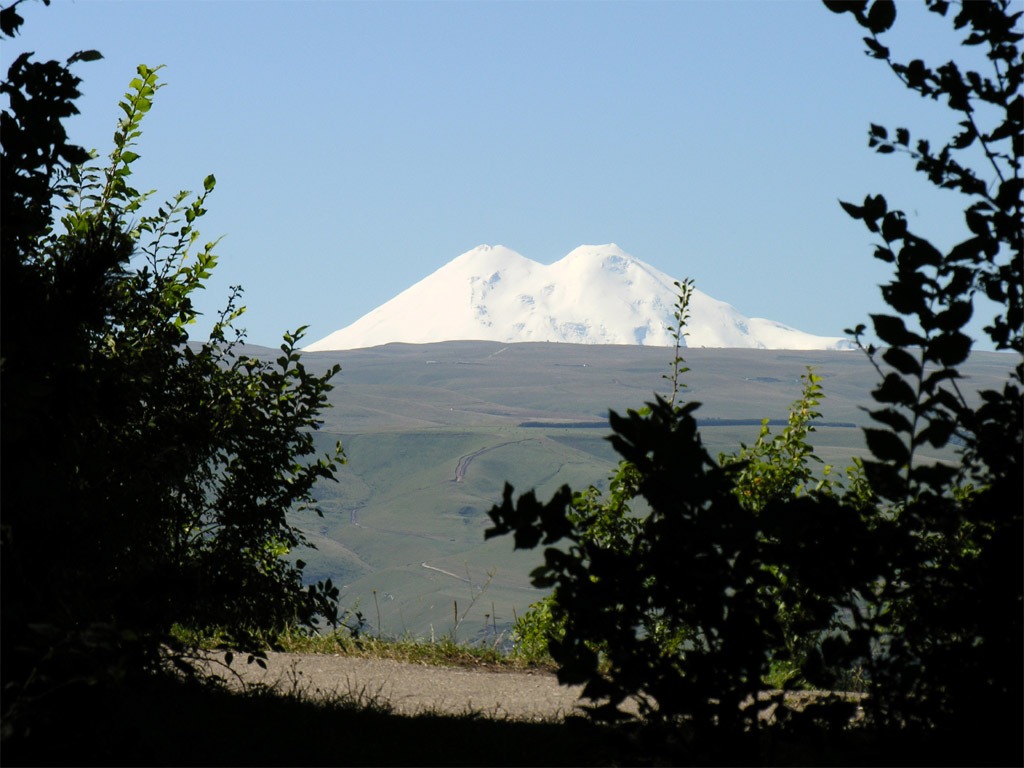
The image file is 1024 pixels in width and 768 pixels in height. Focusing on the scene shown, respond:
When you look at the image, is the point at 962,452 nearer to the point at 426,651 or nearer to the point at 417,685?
the point at 417,685

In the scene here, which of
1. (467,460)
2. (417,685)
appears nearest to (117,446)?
(417,685)

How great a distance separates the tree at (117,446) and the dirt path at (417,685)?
1.04 metres

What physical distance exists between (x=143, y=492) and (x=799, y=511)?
3.38 metres

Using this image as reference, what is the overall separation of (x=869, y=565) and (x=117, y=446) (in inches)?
150

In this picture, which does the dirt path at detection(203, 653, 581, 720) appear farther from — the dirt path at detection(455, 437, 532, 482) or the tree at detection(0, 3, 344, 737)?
the dirt path at detection(455, 437, 532, 482)

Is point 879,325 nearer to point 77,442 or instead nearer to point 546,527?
point 546,527

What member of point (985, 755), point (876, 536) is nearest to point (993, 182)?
point (876, 536)

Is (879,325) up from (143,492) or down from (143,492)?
up

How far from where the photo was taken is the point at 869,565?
2930 millimetres

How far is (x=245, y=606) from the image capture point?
561 centimetres

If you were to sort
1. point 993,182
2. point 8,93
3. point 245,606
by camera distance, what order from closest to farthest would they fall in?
1. point 993,182
2. point 8,93
3. point 245,606

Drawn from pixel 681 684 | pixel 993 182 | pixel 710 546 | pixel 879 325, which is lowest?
pixel 681 684

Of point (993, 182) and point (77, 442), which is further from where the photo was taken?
point (77, 442)

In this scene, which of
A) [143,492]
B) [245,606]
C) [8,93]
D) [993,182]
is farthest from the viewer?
[245,606]
